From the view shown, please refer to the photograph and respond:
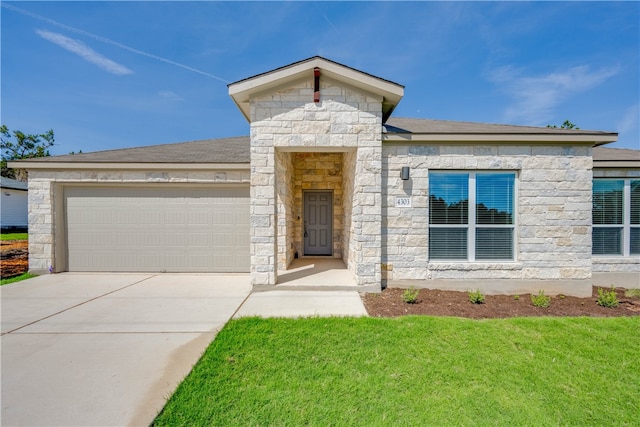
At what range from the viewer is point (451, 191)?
572cm

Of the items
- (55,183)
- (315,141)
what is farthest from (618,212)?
(55,183)

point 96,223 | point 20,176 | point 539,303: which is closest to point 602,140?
point 539,303

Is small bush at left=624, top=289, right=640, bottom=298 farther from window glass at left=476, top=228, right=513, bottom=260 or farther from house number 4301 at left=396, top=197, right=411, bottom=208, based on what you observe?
house number 4301 at left=396, top=197, right=411, bottom=208

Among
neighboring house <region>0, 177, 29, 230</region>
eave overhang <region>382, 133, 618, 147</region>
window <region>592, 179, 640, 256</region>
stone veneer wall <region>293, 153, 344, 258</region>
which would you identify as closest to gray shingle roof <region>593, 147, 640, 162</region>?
window <region>592, 179, 640, 256</region>

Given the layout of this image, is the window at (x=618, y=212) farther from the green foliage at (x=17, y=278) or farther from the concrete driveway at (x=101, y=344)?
the green foliage at (x=17, y=278)

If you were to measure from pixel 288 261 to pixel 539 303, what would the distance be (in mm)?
5483

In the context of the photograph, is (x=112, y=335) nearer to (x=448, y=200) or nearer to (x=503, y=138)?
(x=448, y=200)

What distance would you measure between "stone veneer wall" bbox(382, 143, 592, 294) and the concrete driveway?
12.5 feet

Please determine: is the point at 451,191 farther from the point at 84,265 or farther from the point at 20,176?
the point at 20,176

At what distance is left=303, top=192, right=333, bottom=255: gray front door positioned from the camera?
878cm

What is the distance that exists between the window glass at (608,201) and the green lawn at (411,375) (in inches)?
140

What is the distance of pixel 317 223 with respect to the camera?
8836mm

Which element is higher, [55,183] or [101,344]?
[55,183]

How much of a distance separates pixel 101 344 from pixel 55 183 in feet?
19.6
